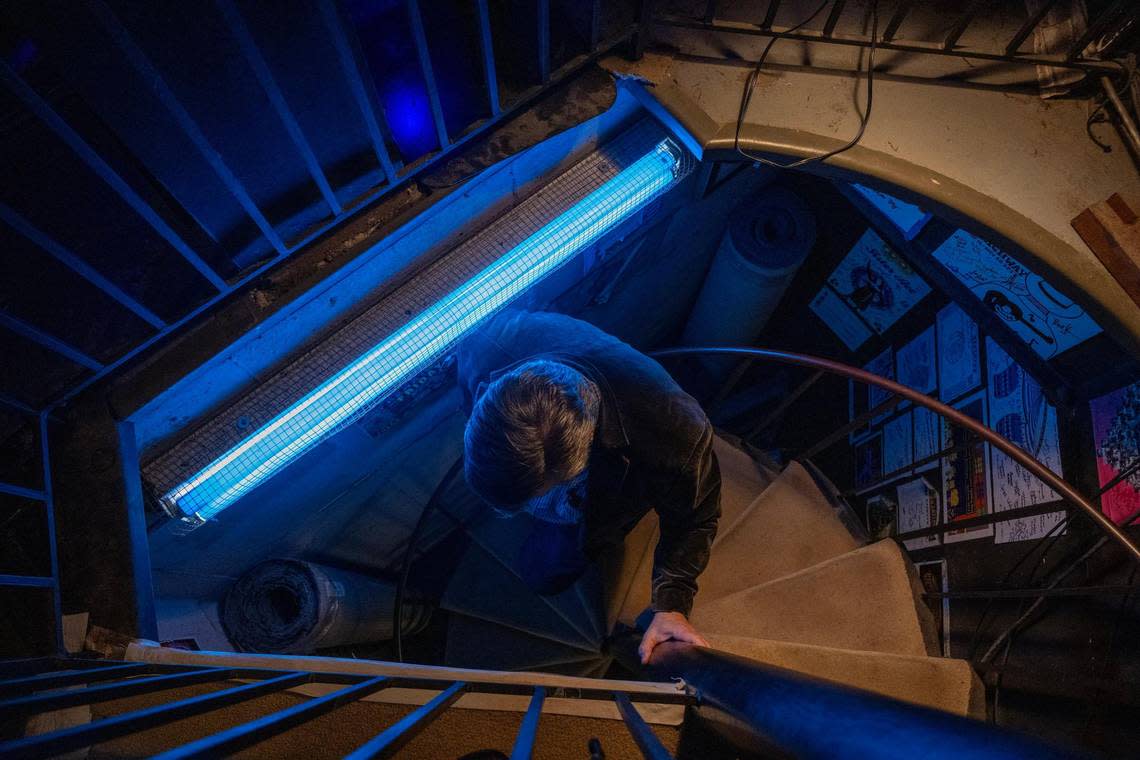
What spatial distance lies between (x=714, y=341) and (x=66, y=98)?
14.7ft

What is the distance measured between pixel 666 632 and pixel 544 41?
233 centimetres

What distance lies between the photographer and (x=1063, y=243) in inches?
85.1

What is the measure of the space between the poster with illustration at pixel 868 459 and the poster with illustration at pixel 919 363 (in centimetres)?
66

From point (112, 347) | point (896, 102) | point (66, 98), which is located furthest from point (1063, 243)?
point (112, 347)

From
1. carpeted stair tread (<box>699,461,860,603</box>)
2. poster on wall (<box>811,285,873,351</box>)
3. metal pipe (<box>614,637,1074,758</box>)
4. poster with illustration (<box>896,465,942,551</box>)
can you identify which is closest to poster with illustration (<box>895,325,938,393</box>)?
poster on wall (<box>811,285,873,351</box>)

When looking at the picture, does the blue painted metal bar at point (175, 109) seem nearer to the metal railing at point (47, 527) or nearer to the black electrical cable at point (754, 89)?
the metal railing at point (47, 527)

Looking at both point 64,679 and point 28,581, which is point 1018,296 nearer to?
point 64,679

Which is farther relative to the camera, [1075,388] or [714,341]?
[714,341]

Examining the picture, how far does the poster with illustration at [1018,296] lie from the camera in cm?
297

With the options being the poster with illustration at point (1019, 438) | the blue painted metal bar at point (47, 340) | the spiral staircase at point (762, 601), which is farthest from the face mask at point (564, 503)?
the poster with illustration at point (1019, 438)

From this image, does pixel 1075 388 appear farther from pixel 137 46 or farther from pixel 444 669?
pixel 137 46

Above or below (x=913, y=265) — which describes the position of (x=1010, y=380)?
below

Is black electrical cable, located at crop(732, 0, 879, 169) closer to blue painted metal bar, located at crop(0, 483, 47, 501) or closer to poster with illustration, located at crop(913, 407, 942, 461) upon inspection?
poster with illustration, located at crop(913, 407, 942, 461)

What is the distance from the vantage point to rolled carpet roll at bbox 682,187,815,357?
168 inches
